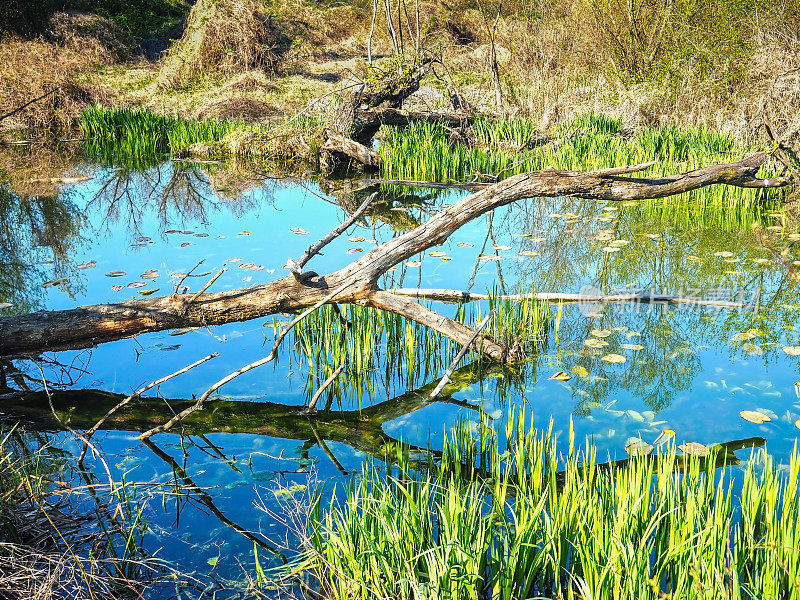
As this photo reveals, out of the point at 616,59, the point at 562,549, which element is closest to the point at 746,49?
the point at 616,59

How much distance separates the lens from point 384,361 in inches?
175

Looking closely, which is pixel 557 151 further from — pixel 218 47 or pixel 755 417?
pixel 218 47

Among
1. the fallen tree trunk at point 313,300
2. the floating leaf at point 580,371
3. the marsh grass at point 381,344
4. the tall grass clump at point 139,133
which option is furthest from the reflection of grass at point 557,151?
the floating leaf at point 580,371

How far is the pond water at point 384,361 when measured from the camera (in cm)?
328

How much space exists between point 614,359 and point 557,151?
539 cm

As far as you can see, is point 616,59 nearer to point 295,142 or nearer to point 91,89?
point 295,142

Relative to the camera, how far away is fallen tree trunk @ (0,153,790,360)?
152 inches

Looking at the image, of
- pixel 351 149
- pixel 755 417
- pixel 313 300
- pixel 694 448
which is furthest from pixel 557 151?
pixel 694 448

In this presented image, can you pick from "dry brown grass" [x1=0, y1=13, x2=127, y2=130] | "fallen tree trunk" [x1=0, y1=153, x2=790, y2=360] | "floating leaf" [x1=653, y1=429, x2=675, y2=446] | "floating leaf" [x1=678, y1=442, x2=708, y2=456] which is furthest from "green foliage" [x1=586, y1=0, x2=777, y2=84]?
"dry brown grass" [x1=0, y1=13, x2=127, y2=130]

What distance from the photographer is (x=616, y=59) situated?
12.3 m

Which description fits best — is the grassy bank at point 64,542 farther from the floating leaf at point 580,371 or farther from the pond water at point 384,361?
the floating leaf at point 580,371

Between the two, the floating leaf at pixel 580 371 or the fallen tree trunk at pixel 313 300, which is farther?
the floating leaf at pixel 580 371

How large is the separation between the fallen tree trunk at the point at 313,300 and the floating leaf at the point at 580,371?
0.38 meters

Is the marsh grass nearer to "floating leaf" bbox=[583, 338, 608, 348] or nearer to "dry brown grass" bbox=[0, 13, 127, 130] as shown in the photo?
"floating leaf" bbox=[583, 338, 608, 348]
